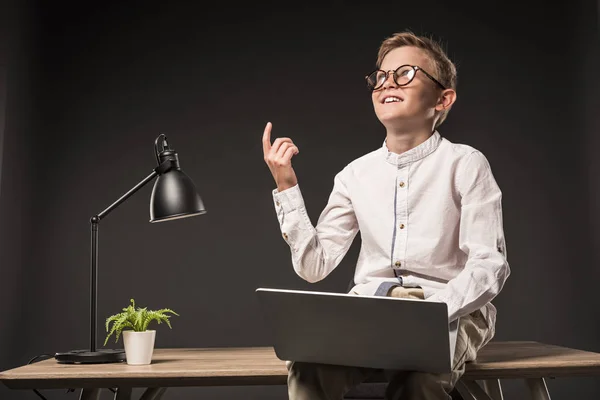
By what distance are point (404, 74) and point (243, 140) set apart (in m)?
1.33

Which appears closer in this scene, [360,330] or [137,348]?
[360,330]

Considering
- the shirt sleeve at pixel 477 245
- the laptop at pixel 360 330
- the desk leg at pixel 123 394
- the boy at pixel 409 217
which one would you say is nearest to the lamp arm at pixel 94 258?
the desk leg at pixel 123 394

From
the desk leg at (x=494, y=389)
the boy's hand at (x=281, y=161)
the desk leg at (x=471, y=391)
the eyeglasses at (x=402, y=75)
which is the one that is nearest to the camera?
the desk leg at (x=471, y=391)

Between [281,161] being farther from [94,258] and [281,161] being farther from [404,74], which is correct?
[94,258]

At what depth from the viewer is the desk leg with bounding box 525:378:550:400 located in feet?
5.57

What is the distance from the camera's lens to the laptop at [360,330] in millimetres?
1354

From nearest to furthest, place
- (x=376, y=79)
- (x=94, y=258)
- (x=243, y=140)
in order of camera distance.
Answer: (x=376, y=79) < (x=94, y=258) < (x=243, y=140)

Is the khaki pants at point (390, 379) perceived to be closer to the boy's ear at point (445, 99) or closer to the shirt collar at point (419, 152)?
the shirt collar at point (419, 152)

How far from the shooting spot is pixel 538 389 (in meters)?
1.70

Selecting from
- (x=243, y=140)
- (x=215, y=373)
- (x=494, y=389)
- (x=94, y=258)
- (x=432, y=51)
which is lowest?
(x=494, y=389)

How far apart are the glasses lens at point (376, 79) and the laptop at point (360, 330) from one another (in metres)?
0.68

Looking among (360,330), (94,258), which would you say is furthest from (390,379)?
(94,258)

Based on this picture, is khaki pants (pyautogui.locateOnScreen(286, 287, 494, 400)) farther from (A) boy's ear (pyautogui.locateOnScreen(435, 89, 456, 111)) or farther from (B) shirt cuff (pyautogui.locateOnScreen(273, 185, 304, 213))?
(A) boy's ear (pyautogui.locateOnScreen(435, 89, 456, 111))

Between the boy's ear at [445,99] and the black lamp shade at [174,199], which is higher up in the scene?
the boy's ear at [445,99]
